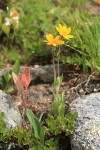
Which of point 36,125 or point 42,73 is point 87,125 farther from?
point 42,73

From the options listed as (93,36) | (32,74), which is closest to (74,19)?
(93,36)

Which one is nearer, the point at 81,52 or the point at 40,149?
the point at 40,149

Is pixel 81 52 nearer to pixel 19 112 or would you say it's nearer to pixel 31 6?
pixel 19 112

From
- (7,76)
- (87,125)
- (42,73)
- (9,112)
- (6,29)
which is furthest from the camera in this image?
(6,29)

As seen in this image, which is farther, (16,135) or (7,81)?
(7,81)

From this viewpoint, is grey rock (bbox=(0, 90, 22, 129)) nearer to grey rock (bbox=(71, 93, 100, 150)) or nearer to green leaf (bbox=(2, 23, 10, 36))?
grey rock (bbox=(71, 93, 100, 150))

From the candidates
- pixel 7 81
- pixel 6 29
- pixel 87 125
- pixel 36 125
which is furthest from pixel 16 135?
pixel 6 29
